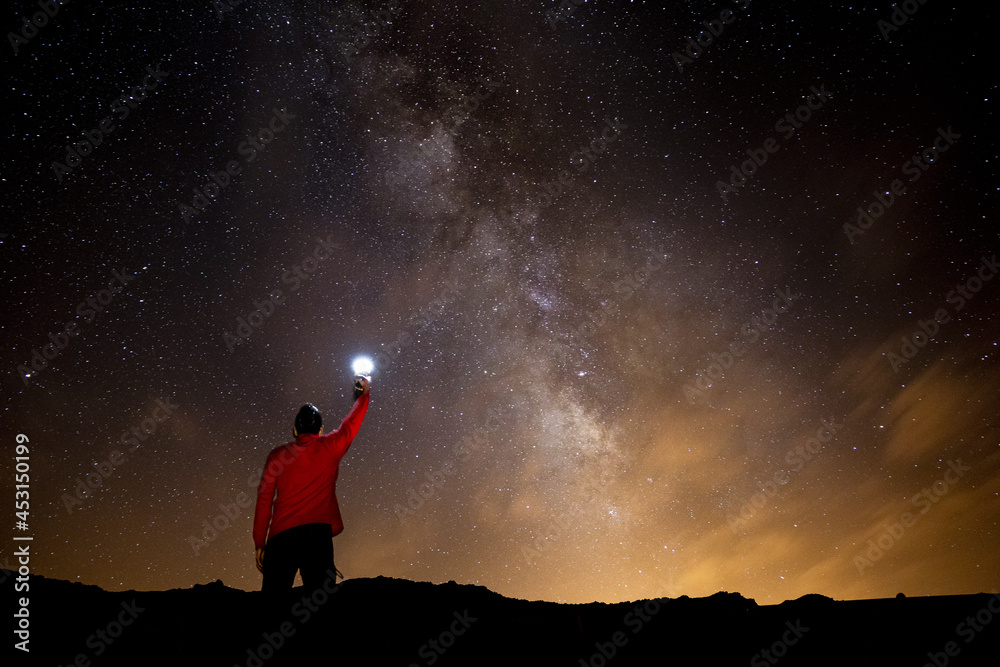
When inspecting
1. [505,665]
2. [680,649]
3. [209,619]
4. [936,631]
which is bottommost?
[936,631]

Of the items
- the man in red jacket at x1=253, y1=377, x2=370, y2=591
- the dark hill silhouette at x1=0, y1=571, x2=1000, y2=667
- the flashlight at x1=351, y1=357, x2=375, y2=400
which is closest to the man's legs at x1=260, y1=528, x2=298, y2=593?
the man in red jacket at x1=253, y1=377, x2=370, y2=591

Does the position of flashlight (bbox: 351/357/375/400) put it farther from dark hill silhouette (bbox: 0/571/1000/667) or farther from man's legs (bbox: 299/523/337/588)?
dark hill silhouette (bbox: 0/571/1000/667)

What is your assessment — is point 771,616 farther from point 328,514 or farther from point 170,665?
point 170,665

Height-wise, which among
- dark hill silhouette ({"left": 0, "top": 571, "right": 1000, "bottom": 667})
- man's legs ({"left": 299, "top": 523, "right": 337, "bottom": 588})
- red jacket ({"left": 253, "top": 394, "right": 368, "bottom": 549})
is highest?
red jacket ({"left": 253, "top": 394, "right": 368, "bottom": 549})

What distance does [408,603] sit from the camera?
9.57 feet

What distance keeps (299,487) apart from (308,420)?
1.78 feet

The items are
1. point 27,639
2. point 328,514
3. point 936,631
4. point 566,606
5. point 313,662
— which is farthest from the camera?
point 328,514

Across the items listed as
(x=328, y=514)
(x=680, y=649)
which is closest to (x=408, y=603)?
(x=328, y=514)

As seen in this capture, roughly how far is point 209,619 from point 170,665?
24cm

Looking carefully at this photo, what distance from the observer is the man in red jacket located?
11.8 ft

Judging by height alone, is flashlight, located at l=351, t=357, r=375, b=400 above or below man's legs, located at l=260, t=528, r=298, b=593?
above

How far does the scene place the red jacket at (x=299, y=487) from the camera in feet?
12.3

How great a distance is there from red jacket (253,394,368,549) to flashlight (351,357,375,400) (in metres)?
0.71

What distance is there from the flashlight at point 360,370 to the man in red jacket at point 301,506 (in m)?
0.58
